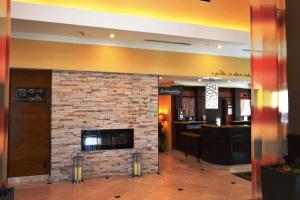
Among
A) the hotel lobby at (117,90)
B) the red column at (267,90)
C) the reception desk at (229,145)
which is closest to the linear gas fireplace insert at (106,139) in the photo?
the hotel lobby at (117,90)

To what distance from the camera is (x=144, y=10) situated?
16.5 feet

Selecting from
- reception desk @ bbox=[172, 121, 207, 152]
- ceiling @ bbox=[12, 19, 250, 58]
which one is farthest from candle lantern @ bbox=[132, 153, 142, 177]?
reception desk @ bbox=[172, 121, 207, 152]

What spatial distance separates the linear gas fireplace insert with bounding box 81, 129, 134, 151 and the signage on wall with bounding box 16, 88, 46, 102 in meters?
1.31

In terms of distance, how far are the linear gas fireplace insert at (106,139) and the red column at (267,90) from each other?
146 inches

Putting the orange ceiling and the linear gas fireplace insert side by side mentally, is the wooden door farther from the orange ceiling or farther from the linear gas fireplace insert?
the orange ceiling

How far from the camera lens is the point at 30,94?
561cm

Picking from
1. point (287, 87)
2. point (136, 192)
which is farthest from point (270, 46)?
point (136, 192)

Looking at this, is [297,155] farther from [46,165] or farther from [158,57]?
[46,165]

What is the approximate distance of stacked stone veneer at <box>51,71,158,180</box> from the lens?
5672mm

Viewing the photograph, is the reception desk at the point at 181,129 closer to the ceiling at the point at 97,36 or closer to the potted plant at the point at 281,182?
the ceiling at the point at 97,36

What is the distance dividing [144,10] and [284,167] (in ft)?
13.1

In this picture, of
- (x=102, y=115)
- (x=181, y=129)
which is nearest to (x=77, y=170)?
(x=102, y=115)

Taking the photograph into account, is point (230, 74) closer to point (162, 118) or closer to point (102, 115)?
point (102, 115)

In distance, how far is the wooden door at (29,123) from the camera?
5.49 meters
